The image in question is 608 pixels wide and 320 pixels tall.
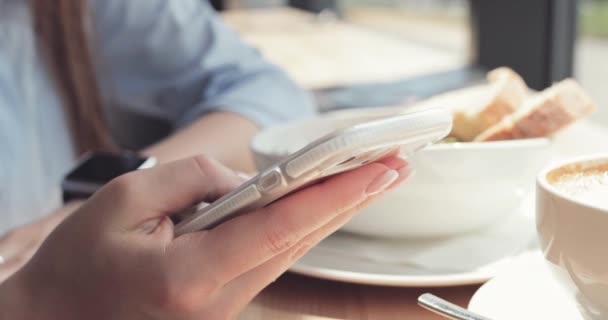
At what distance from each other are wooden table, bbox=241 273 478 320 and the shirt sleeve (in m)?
0.41

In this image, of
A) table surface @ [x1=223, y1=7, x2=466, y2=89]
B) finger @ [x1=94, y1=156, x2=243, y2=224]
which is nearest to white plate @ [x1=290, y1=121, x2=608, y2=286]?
finger @ [x1=94, y1=156, x2=243, y2=224]

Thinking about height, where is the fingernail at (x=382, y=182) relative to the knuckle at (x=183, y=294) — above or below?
above

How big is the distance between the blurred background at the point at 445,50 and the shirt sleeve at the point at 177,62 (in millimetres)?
310

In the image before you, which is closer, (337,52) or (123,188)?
(123,188)

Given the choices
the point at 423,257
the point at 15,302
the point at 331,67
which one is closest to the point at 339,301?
the point at 423,257

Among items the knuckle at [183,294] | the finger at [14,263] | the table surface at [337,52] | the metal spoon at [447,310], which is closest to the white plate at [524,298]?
the metal spoon at [447,310]

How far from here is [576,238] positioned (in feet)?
1.06

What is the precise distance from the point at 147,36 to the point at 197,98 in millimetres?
89

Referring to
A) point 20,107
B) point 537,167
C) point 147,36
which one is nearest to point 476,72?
point 147,36

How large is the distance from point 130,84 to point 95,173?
345 millimetres

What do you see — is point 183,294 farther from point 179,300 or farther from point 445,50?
point 445,50

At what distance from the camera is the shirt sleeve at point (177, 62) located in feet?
2.79

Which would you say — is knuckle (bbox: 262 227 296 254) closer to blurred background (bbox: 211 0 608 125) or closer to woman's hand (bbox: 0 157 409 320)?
woman's hand (bbox: 0 157 409 320)

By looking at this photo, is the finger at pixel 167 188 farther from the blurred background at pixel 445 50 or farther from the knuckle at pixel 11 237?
the blurred background at pixel 445 50
